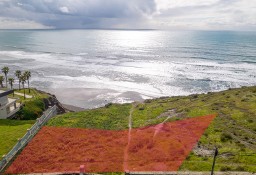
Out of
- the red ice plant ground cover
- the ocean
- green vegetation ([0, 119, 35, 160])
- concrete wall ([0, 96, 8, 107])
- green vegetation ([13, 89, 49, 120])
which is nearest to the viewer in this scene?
the red ice plant ground cover

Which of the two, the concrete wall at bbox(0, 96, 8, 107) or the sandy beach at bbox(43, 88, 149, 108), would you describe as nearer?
the concrete wall at bbox(0, 96, 8, 107)

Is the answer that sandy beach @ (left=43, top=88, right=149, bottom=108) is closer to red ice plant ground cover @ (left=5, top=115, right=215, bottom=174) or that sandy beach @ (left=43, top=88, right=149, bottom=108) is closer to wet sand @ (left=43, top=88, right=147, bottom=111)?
wet sand @ (left=43, top=88, right=147, bottom=111)

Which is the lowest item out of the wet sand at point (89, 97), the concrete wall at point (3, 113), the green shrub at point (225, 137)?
the wet sand at point (89, 97)

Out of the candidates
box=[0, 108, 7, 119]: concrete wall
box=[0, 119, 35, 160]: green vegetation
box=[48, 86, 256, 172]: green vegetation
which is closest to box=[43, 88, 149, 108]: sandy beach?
box=[48, 86, 256, 172]: green vegetation

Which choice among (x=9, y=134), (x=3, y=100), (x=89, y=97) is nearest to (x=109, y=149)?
(x=9, y=134)

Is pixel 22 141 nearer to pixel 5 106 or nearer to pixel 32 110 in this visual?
pixel 5 106

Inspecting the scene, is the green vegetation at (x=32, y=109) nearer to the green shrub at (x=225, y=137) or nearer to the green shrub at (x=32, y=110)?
the green shrub at (x=32, y=110)

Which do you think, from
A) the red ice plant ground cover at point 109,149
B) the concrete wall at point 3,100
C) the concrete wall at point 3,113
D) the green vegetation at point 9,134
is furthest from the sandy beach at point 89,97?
the red ice plant ground cover at point 109,149
